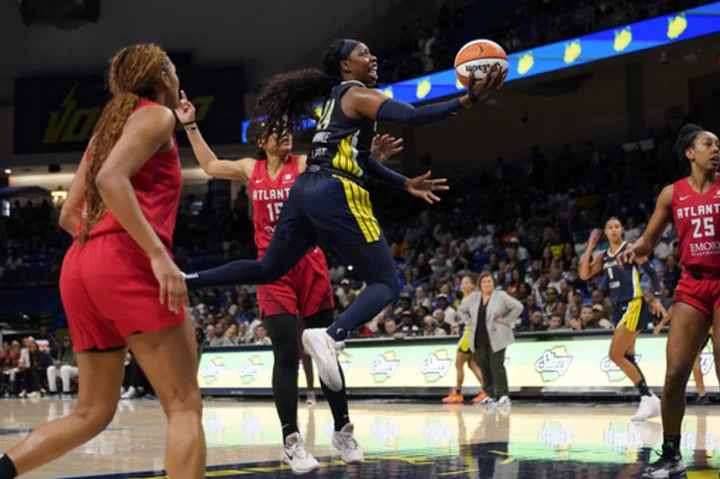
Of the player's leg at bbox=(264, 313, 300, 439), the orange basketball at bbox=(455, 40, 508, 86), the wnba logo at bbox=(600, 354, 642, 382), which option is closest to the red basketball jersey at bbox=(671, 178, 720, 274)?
the orange basketball at bbox=(455, 40, 508, 86)

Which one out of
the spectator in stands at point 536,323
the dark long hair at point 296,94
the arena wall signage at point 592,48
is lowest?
the spectator in stands at point 536,323

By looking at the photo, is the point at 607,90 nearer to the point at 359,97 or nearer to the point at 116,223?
the point at 359,97

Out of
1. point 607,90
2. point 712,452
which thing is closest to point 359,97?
point 712,452

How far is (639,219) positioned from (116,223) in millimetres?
17764

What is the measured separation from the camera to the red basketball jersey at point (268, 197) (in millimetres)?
6648

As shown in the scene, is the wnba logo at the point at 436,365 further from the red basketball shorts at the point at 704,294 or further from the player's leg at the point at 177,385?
the player's leg at the point at 177,385

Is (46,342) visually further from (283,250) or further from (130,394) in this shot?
(283,250)

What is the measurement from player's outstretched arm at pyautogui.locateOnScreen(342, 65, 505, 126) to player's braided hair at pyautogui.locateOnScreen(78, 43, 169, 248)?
1.52m

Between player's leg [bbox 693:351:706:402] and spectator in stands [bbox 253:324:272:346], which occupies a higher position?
spectator in stands [bbox 253:324:272:346]

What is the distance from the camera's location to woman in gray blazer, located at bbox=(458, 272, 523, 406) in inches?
551

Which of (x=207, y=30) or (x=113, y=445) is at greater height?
(x=207, y=30)

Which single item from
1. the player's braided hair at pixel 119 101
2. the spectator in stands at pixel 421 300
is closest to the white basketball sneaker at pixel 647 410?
the player's braided hair at pixel 119 101

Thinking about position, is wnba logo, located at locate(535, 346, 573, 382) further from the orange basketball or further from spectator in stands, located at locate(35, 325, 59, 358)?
spectator in stands, located at locate(35, 325, 59, 358)

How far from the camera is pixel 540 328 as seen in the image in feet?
51.0
